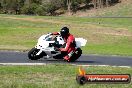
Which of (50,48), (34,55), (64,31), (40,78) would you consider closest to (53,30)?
(34,55)

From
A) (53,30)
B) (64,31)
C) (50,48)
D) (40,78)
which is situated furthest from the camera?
(53,30)

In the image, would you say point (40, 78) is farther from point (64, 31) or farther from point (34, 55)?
point (34, 55)

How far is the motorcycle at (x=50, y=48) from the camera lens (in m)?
21.0

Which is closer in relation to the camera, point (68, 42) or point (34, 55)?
point (68, 42)

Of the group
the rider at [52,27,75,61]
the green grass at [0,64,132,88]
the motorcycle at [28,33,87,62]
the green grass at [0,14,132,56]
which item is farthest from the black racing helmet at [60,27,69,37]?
the green grass at [0,14,132,56]

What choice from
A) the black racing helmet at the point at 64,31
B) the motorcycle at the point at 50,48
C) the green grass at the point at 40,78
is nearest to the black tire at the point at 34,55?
the motorcycle at the point at 50,48

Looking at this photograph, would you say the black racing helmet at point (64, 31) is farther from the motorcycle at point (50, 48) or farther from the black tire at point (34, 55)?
the black tire at point (34, 55)

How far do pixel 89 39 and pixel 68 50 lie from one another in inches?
945

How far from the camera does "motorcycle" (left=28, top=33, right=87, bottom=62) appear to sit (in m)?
21.0

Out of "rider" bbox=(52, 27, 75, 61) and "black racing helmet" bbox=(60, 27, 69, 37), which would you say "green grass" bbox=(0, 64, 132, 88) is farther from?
"rider" bbox=(52, 27, 75, 61)

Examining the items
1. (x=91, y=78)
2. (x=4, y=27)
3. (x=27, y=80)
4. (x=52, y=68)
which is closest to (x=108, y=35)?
(x=4, y=27)

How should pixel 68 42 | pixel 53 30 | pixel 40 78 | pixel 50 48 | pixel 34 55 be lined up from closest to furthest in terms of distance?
pixel 40 78 → pixel 68 42 → pixel 50 48 → pixel 34 55 → pixel 53 30

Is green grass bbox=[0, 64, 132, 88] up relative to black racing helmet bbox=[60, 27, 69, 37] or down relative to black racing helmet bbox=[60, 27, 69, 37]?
down

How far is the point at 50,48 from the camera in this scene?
21.2m
